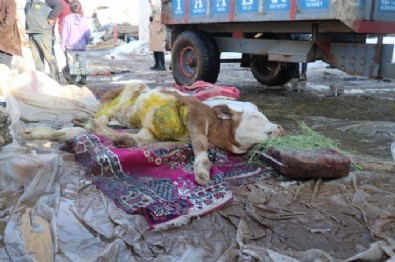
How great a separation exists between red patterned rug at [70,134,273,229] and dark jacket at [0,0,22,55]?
2.65 meters

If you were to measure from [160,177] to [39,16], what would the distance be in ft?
17.6

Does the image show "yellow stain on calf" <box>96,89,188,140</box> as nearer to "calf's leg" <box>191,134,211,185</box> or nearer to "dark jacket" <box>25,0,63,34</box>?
"calf's leg" <box>191,134,211,185</box>

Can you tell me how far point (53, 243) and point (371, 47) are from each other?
4513mm

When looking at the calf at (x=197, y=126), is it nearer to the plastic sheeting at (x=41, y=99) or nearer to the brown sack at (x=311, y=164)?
the brown sack at (x=311, y=164)

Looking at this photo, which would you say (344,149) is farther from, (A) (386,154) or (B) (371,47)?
(B) (371,47)

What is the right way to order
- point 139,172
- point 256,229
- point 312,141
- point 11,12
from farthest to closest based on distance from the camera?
1. point 11,12
2. point 312,141
3. point 139,172
4. point 256,229

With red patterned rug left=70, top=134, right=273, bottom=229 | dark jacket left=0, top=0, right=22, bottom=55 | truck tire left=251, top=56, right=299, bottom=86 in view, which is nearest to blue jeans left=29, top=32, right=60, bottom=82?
dark jacket left=0, top=0, right=22, bottom=55

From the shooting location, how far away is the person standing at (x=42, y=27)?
742 cm

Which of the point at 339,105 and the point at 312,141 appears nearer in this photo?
the point at 312,141

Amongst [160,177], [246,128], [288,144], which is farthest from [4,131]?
[288,144]

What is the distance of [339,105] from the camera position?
650 cm

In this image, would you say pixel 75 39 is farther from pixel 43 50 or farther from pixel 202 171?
pixel 202 171

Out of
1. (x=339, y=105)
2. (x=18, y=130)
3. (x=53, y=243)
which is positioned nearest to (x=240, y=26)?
(x=339, y=105)

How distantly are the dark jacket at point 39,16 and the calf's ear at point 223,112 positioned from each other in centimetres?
484
